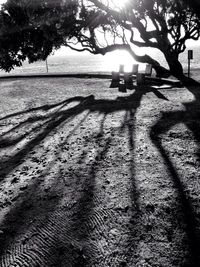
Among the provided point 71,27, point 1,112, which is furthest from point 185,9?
point 1,112

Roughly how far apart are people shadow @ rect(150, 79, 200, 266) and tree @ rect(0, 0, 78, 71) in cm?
1187

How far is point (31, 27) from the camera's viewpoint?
17328 mm

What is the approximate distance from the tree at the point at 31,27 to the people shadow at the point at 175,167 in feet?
39.0

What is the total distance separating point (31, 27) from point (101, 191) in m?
16.6

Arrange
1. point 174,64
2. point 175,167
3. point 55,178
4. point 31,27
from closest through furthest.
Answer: point 55,178, point 175,167, point 31,27, point 174,64

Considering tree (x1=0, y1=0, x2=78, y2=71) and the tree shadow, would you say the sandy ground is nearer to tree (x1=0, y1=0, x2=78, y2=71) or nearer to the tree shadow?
the tree shadow

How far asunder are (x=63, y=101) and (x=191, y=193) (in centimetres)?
871

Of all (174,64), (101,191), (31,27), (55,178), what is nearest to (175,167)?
(101,191)

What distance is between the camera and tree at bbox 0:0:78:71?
16.4 m

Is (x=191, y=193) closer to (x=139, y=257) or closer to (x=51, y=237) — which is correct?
(x=139, y=257)

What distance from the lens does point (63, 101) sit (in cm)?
1151

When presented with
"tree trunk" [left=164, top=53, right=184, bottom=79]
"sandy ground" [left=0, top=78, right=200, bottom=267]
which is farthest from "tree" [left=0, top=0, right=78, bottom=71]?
"sandy ground" [left=0, top=78, right=200, bottom=267]

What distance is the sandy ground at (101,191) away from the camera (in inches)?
109

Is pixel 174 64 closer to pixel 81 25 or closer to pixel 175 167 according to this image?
pixel 81 25
